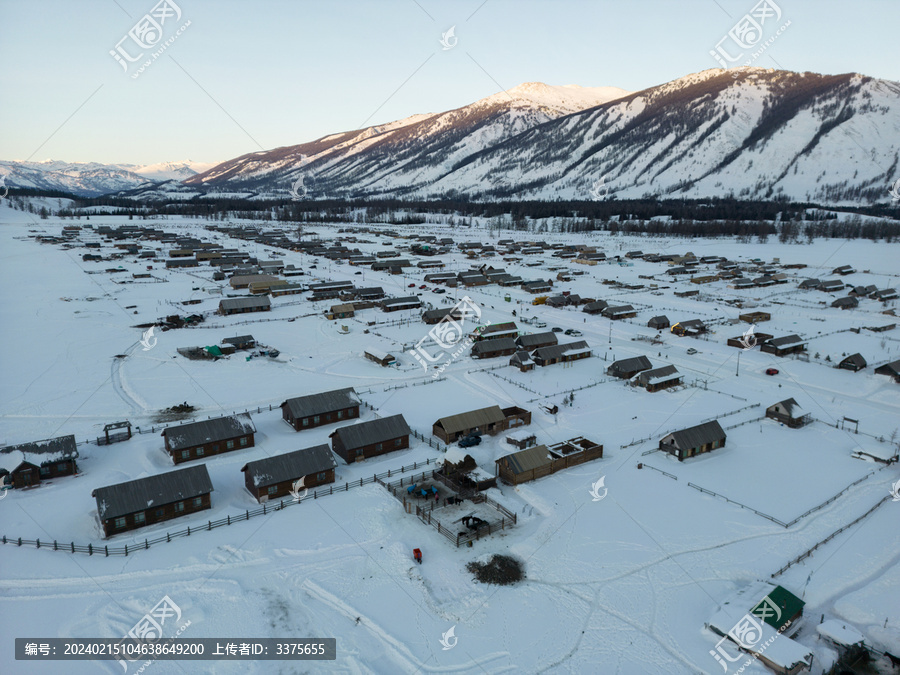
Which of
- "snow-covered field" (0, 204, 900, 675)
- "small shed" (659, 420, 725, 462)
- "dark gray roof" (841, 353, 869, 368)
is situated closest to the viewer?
"snow-covered field" (0, 204, 900, 675)

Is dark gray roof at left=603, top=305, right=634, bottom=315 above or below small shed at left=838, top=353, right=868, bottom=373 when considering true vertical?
above

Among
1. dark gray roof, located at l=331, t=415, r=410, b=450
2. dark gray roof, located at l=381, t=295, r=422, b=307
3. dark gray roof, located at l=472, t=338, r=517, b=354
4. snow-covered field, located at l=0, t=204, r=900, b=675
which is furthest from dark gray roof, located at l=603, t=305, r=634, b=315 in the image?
dark gray roof, located at l=331, t=415, r=410, b=450

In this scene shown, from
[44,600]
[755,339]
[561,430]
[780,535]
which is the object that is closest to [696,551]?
[780,535]

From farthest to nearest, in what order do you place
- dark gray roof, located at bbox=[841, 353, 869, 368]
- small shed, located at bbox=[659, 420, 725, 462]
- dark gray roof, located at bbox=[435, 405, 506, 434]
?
dark gray roof, located at bbox=[841, 353, 869, 368], dark gray roof, located at bbox=[435, 405, 506, 434], small shed, located at bbox=[659, 420, 725, 462]

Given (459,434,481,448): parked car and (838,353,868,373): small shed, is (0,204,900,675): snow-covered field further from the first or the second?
(838,353,868,373): small shed

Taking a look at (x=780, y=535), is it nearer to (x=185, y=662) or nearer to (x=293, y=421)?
(x=185, y=662)

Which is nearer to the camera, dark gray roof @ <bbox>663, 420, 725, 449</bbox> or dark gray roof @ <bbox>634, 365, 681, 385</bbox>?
dark gray roof @ <bbox>663, 420, 725, 449</bbox>

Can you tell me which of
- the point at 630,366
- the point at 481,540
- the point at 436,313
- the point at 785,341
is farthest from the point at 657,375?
the point at 436,313
